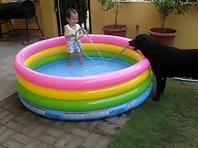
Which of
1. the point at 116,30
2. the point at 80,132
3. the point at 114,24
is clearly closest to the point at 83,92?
the point at 80,132

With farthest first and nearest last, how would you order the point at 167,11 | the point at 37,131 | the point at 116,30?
the point at 116,30 < the point at 167,11 < the point at 37,131

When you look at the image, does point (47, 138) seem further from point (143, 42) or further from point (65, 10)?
point (65, 10)

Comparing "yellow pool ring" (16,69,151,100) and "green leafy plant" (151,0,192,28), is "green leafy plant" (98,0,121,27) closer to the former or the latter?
"green leafy plant" (151,0,192,28)

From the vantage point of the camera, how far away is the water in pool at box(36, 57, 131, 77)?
417 cm

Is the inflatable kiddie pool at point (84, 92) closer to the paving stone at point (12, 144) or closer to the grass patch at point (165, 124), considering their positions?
the grass patch at point (165, 124)

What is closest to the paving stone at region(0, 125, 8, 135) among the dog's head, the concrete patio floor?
the concrete patio floor

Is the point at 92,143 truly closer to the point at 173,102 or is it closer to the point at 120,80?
the point at 120,80

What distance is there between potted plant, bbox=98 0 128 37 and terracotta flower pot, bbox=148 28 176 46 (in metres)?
0.60

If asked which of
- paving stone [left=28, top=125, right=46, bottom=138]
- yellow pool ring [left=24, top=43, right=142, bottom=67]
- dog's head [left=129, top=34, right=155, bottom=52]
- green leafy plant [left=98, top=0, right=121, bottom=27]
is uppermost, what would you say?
green leafy plant [left=98, top=0, right=121, bottom=27]

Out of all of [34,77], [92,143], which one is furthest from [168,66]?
[34,77]

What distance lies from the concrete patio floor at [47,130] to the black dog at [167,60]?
24.3 inches

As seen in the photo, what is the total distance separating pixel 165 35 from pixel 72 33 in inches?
65.3

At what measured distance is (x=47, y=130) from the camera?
2809 mm

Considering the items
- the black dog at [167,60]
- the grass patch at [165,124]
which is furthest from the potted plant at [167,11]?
the black dog at [167,60]
